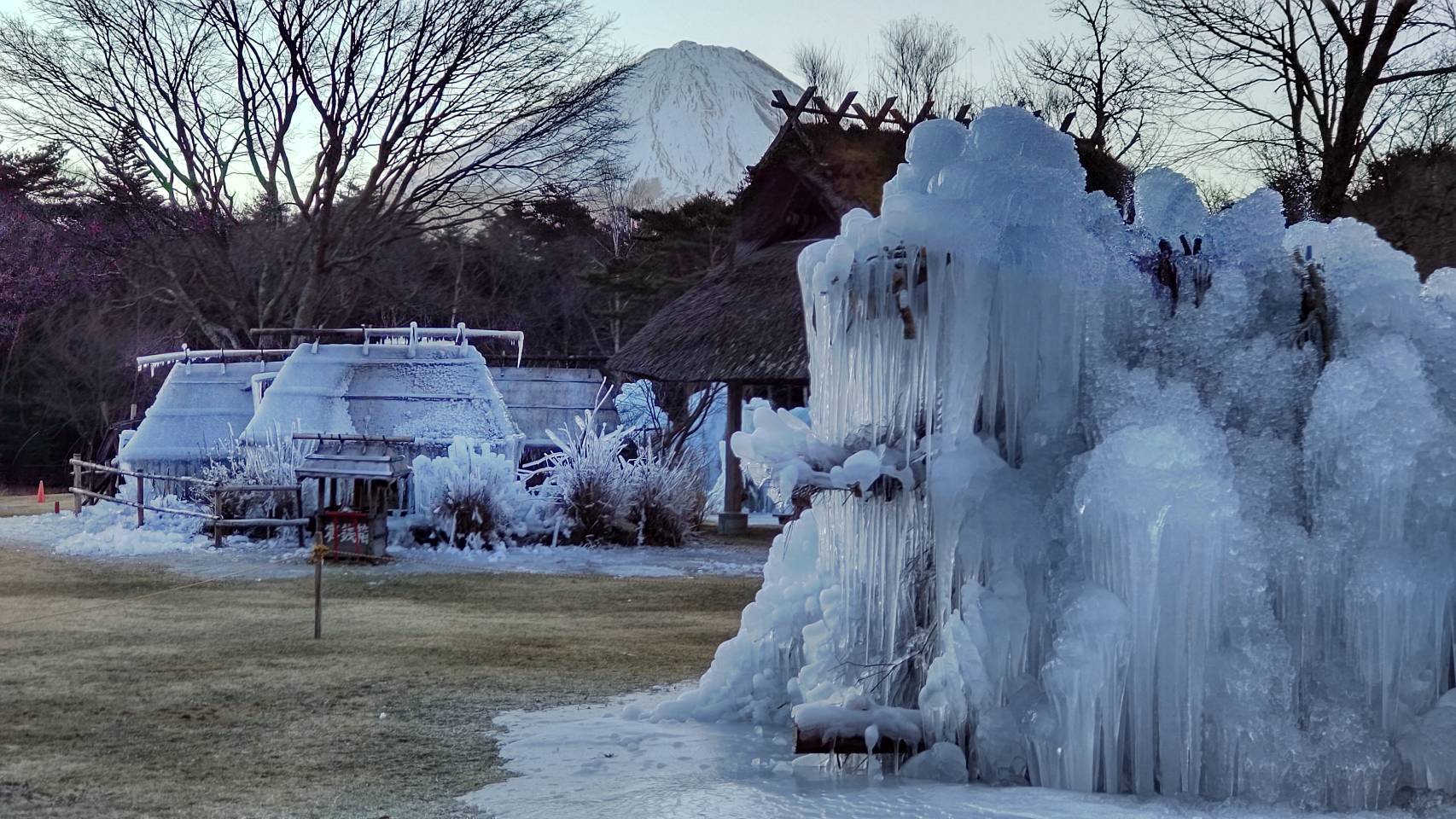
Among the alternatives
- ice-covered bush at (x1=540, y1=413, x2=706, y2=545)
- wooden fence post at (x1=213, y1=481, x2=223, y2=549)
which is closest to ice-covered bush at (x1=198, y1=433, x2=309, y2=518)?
wooden fence post at (x1=213, y1=481, x2=223, y2=549)

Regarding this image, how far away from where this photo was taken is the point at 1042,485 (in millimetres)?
6078

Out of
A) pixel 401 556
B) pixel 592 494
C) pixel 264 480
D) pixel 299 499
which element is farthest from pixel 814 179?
pixel 264 480

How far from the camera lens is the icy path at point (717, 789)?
5.41m

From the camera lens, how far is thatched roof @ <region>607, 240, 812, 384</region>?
19.0m

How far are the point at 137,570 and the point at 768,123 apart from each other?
76855 millimetres

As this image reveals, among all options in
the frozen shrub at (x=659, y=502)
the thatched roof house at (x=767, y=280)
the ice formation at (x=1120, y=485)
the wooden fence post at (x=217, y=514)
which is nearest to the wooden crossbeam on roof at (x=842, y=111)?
the thatched roof house at (x=767, y=280)

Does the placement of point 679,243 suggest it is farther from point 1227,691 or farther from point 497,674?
point 1227,691

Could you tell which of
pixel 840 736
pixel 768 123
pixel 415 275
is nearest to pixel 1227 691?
pixel 840 736

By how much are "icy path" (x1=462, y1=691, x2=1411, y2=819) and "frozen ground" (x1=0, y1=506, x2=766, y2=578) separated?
8.30 metres

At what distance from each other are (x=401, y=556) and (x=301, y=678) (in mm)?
8243

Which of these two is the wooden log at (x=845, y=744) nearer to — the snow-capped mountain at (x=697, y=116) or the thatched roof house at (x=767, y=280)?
the thatched roof house at (x=767, y=280)

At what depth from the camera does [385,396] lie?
2020cm

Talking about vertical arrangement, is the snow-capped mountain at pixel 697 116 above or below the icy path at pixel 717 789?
above

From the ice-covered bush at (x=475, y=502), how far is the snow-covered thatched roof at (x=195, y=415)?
4.79 m
